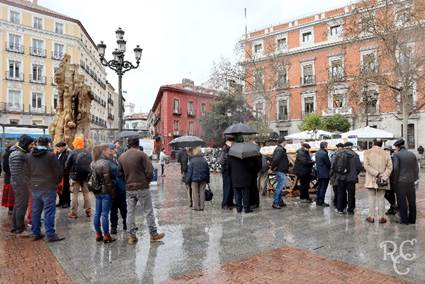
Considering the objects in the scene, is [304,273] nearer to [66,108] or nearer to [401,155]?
[401,155]

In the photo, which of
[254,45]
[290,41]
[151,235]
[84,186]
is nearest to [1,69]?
[254,45]

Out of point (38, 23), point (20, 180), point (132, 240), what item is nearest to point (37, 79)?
point (38, 23)

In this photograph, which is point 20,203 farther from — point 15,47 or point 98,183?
point 15,47

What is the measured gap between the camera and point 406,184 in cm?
657

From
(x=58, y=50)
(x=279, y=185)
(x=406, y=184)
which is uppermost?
(x=58, y=50)

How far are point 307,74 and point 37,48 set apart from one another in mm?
33101

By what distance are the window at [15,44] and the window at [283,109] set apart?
3205 cm

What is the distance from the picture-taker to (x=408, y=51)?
2166cm

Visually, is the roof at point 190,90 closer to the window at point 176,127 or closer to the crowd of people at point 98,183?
the window at point 176,127

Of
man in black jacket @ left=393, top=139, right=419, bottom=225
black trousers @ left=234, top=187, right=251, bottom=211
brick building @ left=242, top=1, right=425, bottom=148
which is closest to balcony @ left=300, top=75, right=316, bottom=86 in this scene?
brick building @ left=242, top=1, right=425, bottom=148

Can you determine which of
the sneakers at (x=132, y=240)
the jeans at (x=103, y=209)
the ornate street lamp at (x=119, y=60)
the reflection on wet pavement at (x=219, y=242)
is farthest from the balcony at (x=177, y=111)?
the sneakers at (x=132, y=240)

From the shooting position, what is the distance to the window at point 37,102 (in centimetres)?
4350

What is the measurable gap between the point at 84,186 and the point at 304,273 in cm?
516

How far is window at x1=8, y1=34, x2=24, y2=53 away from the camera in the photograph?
41.9 m
